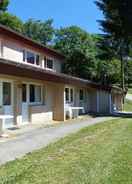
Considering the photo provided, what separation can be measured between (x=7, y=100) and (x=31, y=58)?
8.78 metres

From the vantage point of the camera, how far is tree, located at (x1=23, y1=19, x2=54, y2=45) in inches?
2054

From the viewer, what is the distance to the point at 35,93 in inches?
837

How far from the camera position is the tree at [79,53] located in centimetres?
4284

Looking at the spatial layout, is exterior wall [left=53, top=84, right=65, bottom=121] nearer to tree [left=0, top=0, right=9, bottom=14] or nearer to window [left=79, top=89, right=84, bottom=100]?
window [left=79, top=89, right=84, bottom=100]

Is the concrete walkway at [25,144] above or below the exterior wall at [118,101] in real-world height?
below

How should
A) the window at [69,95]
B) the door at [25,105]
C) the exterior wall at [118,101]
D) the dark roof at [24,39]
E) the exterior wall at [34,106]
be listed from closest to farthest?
the exterior wall at [34,106], the door at [25,105], the dark roof at [24,39], the window at [69,95], the exterior wall at [118,101]

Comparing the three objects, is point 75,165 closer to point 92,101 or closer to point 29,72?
point 29,72

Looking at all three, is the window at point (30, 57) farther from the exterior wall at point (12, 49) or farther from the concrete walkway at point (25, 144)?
the concrete walkway at point (25, 144)

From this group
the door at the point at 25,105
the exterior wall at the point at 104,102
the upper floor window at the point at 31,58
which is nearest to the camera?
the door at the point at 25,105

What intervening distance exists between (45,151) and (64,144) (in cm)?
142

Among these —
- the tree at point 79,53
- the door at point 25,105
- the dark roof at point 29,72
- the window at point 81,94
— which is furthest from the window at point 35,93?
the tree at point 79,53

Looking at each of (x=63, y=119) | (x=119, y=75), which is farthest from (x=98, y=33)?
(x=63, y=119)

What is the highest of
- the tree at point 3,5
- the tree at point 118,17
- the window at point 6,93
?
the tree at point 3,5

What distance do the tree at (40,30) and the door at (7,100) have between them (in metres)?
34.5
